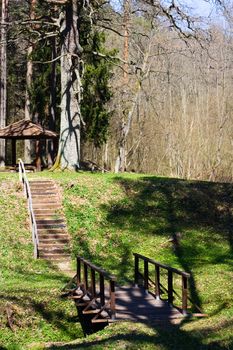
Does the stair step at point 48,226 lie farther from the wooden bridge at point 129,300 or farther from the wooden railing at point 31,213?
the wooden bridge at point 129,300

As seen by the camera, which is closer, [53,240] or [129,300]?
[129,300]

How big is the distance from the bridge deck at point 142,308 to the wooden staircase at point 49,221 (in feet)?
16.6

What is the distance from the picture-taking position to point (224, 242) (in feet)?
67.9

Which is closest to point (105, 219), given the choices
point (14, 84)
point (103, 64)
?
point (103, 64)

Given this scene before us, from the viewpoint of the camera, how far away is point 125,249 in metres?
19.9

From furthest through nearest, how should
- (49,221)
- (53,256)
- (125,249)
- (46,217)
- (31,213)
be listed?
1. (46,217)
2. (49,221)
3. (31,213)
4. (125,249)
5. (53,256)

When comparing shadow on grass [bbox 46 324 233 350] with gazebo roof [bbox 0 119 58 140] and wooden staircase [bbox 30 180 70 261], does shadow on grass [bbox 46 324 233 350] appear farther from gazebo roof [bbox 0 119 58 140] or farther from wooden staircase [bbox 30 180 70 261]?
gazebo roof [bbox 0 119 58 140]

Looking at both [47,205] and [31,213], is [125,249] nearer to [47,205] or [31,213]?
[31,213]

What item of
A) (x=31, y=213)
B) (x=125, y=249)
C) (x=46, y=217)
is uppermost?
(x=31, y=213)

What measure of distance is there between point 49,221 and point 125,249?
9.55ft

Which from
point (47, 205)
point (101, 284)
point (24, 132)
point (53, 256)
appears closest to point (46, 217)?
point (47, 205)

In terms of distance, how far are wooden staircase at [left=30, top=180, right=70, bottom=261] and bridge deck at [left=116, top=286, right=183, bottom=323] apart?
5051mm

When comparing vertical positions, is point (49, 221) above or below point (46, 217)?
below

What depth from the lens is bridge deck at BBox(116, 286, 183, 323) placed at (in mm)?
12250
